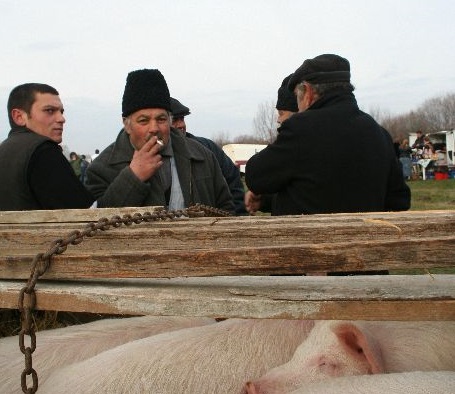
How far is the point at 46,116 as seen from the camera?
4.22m

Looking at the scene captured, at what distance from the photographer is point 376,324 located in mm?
2510

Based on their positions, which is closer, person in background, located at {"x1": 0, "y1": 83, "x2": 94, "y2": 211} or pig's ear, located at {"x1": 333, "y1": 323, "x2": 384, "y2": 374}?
pig's ear, located at {"x1": 333, "y1": 323, "x2": 384, "y2": 374}

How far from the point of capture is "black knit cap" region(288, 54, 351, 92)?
332cm

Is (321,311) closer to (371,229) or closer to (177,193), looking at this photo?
(371,229)

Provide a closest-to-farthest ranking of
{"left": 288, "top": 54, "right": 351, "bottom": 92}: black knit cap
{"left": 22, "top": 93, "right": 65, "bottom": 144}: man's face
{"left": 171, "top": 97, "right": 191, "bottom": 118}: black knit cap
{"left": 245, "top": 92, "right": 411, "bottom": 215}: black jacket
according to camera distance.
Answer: {"left": 245, "top": 92, "right": 411, "bottom": 215}: black jacket → {"left": 288, "top": 54, "right": 351, "bottom": 92}: black knit cap → {"left": 22, "top": 93, "right": 65, "bottom": 144}: man's face → {"left": 171, "top": 97, "right": 191, "bottom": 118}: black knit cap

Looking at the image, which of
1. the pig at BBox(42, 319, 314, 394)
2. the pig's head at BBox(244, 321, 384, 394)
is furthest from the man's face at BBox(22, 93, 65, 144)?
the pig's head at BBox(244, 321, 384, 394)

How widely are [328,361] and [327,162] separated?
120cm

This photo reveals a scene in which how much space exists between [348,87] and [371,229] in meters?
1.87

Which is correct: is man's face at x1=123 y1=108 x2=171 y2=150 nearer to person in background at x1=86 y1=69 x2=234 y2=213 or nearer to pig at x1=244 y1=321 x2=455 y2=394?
Result: person in background at x1=86 y1=69 x2=234 y2=213

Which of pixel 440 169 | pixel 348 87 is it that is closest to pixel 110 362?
pixel 348 87

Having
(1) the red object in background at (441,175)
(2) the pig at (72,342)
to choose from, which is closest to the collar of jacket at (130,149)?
(2) the pig at (72,342)

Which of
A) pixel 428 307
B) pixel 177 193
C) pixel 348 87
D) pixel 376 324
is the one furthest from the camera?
pixel 177 193

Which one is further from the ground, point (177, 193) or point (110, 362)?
point (177, 193)

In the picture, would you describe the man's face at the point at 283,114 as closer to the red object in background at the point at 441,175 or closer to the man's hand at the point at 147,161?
the man's hand at the point at 147,161
